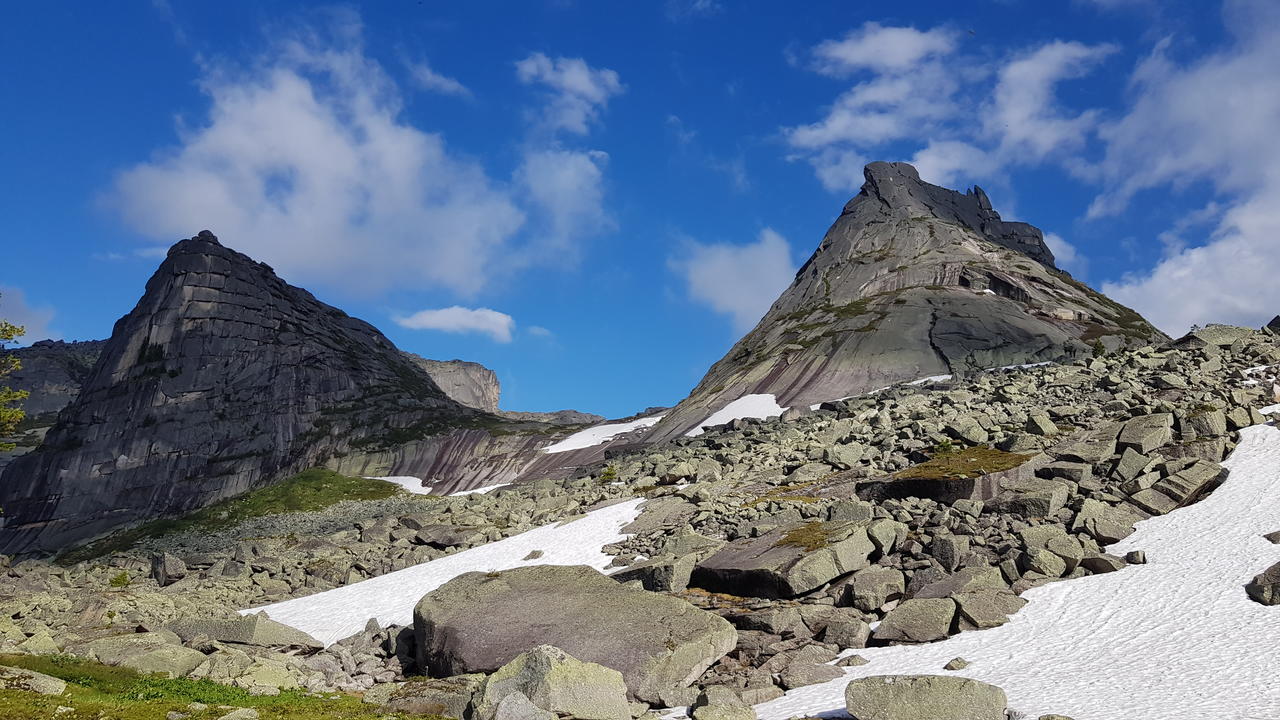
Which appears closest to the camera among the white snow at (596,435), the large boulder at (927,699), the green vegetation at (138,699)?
the green vegetation at (138,699)

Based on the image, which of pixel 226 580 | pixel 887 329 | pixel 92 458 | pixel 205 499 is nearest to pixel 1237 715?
pixel 226 580

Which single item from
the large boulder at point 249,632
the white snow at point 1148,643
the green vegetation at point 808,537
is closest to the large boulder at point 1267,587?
the white snow at point 1148,643

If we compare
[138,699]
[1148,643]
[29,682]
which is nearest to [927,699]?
[1148,643]

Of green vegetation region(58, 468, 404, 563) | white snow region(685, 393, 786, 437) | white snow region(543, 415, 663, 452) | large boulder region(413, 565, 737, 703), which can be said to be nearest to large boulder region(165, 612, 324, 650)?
large boulder region(413, 565, 737, 703)

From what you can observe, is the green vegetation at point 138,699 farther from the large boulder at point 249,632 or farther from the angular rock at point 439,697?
the large boulder at point 249,632

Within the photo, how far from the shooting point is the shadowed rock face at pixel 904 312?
10556 centimetres

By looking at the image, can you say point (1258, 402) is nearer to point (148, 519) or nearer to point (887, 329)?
point (887, 329)

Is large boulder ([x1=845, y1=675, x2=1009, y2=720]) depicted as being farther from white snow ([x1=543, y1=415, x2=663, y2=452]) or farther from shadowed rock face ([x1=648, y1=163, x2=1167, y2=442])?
white snow ([x1=543, y1=415, x2=663, y2=452])

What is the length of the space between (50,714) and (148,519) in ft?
440

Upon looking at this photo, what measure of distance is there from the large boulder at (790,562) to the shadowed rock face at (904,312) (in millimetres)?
61337

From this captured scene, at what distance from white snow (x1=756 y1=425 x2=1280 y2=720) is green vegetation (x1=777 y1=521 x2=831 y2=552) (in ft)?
20.8

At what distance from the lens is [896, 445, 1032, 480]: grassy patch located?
35562 mm

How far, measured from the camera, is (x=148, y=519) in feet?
431

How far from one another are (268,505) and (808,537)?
294 feet
